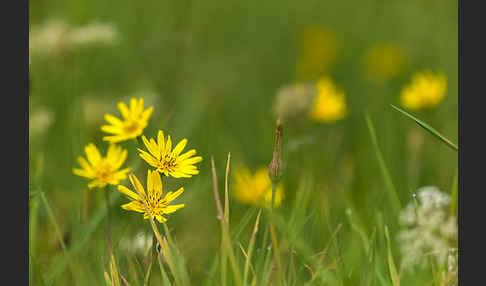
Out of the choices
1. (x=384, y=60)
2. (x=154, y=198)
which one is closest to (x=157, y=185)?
(x=154, y=198)

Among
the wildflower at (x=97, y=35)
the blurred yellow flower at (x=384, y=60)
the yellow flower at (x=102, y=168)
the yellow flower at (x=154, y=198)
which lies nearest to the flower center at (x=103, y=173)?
the yellow flower at (x=102, y=168)

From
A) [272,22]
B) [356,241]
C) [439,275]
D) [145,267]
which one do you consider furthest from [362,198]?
[272,22]

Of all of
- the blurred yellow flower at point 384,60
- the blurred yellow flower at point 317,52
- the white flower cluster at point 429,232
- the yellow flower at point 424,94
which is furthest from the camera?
the blurred yellow flower at point 317,52

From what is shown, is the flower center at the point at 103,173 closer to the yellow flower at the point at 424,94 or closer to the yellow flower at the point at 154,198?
the yellow flower at the point at 154,198

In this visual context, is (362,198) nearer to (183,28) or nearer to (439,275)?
(439,275)

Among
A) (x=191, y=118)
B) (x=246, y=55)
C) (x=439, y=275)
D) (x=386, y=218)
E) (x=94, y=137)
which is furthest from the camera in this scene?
(x=246, y=55)
